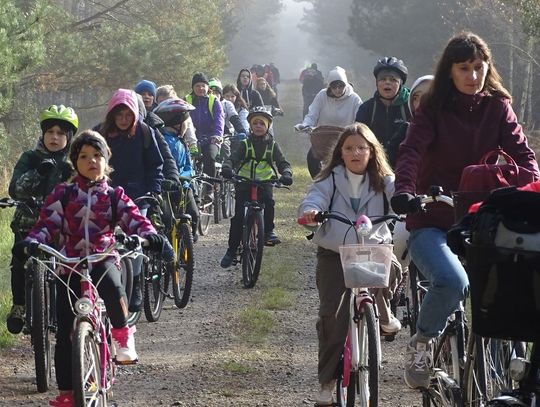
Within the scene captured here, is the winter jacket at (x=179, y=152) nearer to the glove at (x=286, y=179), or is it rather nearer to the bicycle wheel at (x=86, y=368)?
the glove at (x=286, y=179)

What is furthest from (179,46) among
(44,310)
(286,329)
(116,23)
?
(44,310)

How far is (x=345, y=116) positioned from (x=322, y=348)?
290 inches

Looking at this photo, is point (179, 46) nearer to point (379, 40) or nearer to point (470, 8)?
point (470, 8)

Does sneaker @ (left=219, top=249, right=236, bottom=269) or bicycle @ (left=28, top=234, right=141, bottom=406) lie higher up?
bicycle @ (left=28, top=234, right=141, bottom=406)

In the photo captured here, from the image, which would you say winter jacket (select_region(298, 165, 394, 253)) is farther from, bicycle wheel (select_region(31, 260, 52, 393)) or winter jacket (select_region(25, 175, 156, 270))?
bicycle wheel (select_region(31, 260, 52, 393))

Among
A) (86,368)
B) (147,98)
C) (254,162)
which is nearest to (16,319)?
(86,368)

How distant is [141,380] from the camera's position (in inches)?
340

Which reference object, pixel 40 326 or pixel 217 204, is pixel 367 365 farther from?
pixel 217 204

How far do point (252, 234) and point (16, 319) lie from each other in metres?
4.46

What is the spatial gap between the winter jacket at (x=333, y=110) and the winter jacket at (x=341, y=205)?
6879mm

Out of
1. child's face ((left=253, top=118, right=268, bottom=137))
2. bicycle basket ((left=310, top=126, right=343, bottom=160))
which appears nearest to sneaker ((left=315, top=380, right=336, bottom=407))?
bicycle basket ((left=310, top=126, right=343, bottom=160))

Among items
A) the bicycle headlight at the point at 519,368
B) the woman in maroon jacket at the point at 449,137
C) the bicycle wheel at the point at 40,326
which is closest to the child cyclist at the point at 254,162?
the bicycle wheel at the point at 40,326

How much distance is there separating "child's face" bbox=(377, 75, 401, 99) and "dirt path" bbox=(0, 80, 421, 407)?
218 cm

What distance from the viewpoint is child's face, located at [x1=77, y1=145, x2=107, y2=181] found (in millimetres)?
7008
